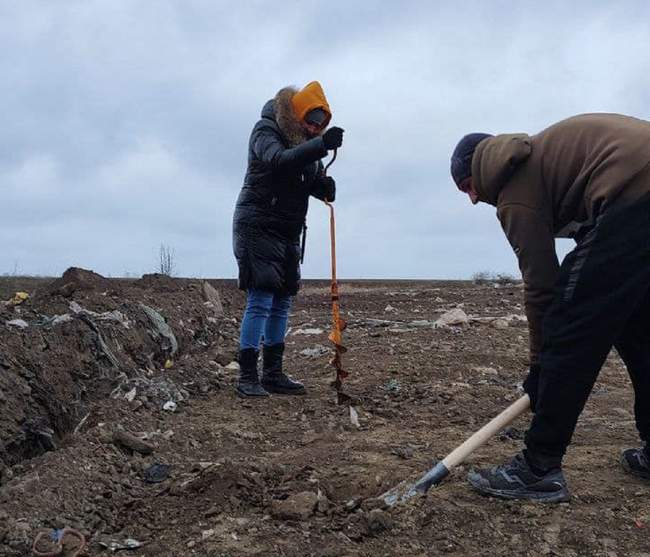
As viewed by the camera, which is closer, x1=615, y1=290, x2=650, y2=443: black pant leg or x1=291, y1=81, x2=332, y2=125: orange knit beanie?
x1=615, y1=290, x2=650, y2=443: black pant leg

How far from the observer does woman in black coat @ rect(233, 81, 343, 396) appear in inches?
189

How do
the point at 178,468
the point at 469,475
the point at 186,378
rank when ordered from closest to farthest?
the point at 469,475, the point at 178,468, the point at 186,378

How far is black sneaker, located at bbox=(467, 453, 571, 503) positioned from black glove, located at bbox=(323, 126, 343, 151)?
7.41 feet

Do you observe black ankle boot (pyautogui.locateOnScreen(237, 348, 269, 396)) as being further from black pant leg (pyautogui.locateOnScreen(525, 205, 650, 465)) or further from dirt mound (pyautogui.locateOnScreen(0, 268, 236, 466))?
black pant leg (pyautogui.locateOnScreen(525, 205, 650, 465))

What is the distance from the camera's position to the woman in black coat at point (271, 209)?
4.81 m

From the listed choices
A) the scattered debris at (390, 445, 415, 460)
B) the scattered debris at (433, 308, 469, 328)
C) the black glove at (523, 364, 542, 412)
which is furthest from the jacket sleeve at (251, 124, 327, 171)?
the scattered debris at (433, 308, 469, 328)

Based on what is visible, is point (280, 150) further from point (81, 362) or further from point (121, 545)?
point (121, 545)

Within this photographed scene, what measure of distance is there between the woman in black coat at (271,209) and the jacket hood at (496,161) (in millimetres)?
1873

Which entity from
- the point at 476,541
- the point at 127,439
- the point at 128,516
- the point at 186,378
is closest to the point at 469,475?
Answer: the point at 476,541

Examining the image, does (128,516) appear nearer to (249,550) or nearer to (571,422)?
(249,550)

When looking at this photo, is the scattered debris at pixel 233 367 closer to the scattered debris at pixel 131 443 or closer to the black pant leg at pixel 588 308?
the scattered debris at pixel 131 443

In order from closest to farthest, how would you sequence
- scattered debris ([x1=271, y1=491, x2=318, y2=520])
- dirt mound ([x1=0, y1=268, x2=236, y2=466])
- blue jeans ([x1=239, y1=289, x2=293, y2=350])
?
1. scattered debris ([x1=271, y1=491, x2=318, y2=520])
2. dirt mound ([x1=0, y1=268, x2=236, y2=466])
3. blue jeans ([x1=239, y1=289, x2=293, y2=350])

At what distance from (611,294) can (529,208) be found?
0.43 m

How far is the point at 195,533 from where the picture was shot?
268 cm
